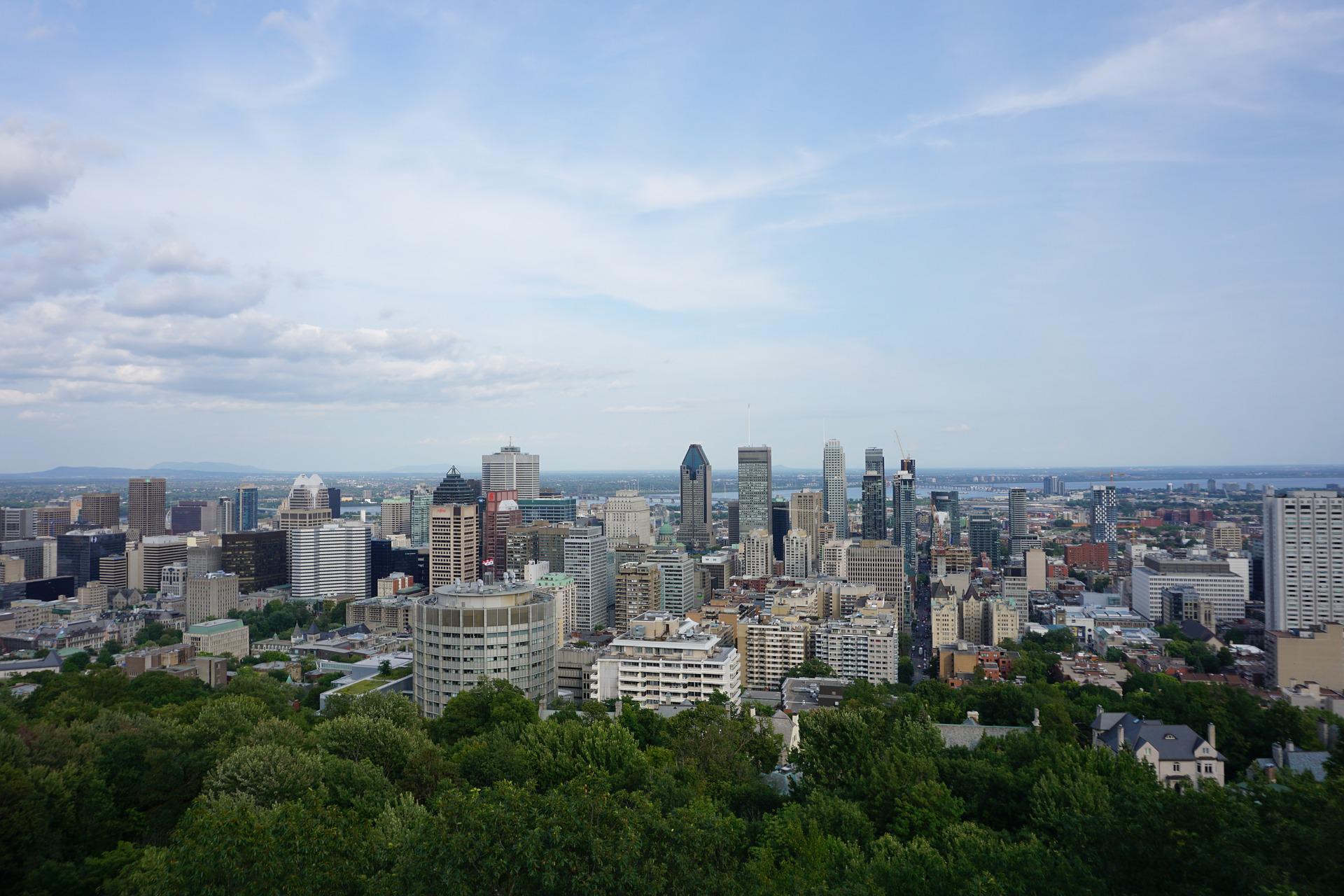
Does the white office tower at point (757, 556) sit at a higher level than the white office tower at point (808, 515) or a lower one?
lower

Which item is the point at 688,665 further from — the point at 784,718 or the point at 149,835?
the point at 149,835

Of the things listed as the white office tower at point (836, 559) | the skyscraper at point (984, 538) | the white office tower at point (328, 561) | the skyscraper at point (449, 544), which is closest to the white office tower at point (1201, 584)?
the white office tower at point (836, 559)

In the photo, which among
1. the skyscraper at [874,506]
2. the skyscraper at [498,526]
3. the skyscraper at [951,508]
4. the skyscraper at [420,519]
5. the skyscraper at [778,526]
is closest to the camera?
the skyscraper at [498,526]

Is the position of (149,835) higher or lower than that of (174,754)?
lower

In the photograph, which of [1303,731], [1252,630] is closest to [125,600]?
[1303,731]

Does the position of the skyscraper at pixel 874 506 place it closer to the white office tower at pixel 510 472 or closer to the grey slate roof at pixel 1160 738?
the white office tower at pixel 510 472

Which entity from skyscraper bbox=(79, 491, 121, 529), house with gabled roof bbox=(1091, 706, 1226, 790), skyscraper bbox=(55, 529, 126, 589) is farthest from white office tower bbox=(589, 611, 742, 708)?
skyscraper bbox=(79, 491, 121, 529)

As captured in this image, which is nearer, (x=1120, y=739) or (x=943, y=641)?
(x=1120, y=739)
